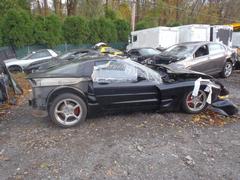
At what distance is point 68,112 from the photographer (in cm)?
484

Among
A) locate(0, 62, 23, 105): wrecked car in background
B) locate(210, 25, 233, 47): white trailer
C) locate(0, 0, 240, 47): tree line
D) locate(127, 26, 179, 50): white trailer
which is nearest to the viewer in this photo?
locate(0, 62, 23, 105): wrecked car in background

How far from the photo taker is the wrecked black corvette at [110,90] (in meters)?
4.80

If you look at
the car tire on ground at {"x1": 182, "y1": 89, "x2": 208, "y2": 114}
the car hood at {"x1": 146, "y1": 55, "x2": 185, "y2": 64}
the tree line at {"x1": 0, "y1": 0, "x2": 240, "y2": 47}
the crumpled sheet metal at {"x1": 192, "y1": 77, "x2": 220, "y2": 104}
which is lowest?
the car tire on ground at {"x1": 182, "y1": 89, "x2": 208, "y2": 114}

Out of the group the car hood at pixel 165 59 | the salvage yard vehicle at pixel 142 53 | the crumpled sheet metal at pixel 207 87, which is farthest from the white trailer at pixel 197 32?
the crumpled sheet metal at pixel 207 87

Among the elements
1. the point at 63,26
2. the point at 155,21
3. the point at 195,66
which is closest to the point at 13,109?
the point at 195,66

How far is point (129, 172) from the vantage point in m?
3.35

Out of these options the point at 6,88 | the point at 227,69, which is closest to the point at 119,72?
the point at 6,88

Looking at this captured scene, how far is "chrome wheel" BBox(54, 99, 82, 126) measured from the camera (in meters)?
4.79

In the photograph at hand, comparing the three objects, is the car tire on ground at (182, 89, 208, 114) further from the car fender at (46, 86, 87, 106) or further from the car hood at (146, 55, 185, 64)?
the car hood at (146, 55, 185, 64)

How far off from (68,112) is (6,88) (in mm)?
2975

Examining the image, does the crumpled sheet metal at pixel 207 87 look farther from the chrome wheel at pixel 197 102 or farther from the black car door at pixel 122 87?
the black car door at pixel 122 87

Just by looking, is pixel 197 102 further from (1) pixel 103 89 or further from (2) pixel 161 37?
(2) pixel 161 37

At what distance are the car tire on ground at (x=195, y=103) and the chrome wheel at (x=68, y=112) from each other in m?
2.32

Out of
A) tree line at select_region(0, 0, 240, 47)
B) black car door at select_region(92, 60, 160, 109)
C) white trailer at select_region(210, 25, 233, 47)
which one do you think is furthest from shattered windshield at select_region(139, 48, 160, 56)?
tree line at select_region(0, 0, 240, 47)
